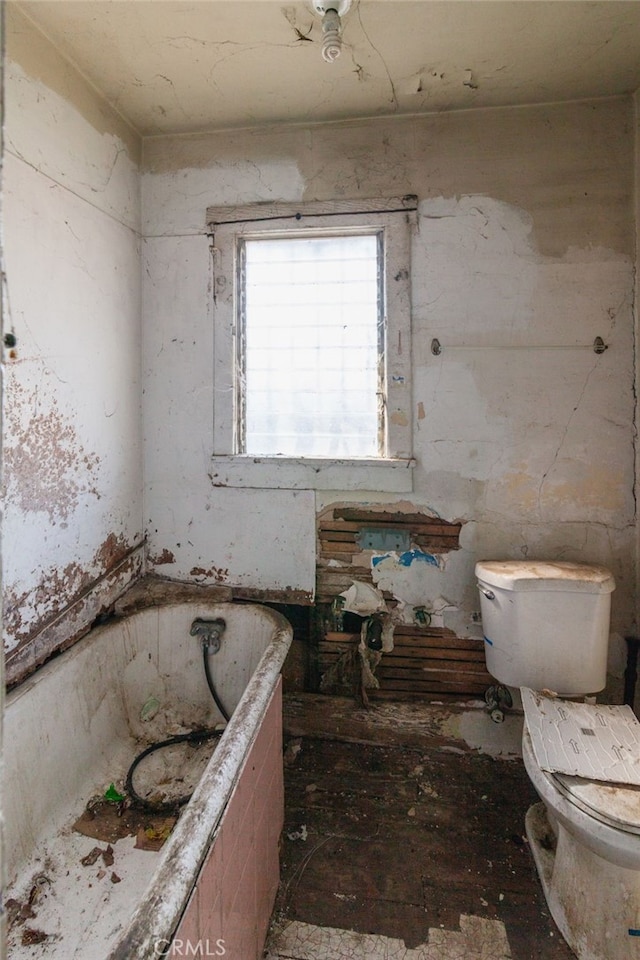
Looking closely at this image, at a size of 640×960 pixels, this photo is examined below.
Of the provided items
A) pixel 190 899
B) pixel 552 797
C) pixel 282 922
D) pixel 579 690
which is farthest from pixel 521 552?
pixel 190 899

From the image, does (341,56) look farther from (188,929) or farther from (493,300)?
(188,929)

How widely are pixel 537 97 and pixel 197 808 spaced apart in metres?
2.43

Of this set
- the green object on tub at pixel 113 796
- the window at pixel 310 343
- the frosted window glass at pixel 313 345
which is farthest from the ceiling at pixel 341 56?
the green object on tub at pixel 113 796

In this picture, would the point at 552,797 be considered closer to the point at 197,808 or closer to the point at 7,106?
the point at 197,808

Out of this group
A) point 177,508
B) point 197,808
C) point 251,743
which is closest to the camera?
point 197,808

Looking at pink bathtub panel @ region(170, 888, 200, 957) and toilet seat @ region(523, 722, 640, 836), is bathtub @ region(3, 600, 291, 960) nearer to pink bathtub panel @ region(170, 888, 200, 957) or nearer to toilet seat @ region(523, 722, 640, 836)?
pink bathtub panel @ region(170, 888, 200, 957)

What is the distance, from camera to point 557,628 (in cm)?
171

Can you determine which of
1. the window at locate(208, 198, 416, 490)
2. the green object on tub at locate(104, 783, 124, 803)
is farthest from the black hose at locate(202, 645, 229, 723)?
the window at locate(208, 198, 416, 490)

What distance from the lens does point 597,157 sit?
188 cm

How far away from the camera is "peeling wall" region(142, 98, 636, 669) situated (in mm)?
1894

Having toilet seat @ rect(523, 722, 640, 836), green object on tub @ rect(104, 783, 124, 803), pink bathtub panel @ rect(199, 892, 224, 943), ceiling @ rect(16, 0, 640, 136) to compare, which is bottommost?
green object on tub @ rect(104, 783, 124, 803)

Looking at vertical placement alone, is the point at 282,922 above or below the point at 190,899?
below

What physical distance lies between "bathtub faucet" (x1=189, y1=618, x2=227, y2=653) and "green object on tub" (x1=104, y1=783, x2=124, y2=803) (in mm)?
527

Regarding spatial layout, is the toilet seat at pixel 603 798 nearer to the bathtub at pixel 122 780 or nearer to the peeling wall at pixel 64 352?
the bathtub at pixel 122 780
